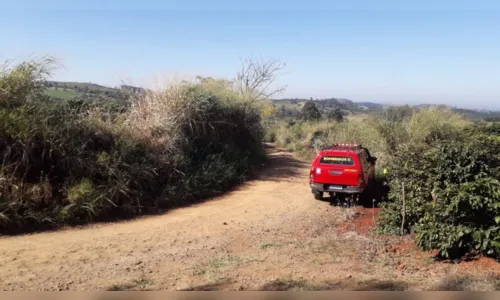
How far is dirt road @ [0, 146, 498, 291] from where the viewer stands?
5.95 metres

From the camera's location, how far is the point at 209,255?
24.8 feet

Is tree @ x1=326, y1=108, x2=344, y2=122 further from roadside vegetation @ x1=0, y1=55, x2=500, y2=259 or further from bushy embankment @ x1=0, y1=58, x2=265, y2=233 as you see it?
bushy embankment @ x1=0, y1=58, x2=265, y2=233

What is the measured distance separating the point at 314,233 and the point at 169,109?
8.19m

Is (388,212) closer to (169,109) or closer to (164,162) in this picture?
(164,162)

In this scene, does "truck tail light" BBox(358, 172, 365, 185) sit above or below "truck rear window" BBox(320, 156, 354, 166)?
below

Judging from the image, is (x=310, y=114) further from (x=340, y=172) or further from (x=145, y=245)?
(x=145, y=245)

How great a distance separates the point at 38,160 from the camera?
10.3 meters

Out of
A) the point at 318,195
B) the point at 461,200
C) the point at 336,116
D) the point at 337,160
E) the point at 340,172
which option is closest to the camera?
the point at 461,200

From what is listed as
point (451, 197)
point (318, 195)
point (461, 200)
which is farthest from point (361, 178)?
point (461, 200)

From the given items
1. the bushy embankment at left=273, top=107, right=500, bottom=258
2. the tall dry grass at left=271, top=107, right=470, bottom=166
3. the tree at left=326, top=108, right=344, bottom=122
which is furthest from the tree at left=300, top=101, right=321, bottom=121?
the bushy embankment at left=273, top=107, right=500, bottom=258

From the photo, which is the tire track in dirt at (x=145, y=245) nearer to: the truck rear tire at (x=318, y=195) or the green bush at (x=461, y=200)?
the truck rear tire at (x=318, y=195)

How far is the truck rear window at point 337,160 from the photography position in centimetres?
1148

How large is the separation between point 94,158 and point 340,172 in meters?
6.85

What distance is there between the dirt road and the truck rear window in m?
1.35
